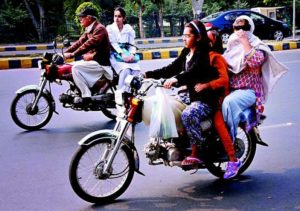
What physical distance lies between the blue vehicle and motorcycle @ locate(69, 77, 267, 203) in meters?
15.7

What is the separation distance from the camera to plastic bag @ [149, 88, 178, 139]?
12.5 ft

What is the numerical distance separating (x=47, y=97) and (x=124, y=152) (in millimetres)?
3051

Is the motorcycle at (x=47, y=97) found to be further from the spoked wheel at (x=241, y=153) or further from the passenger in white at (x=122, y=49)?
the spoked wheel at (x=241, y=153)

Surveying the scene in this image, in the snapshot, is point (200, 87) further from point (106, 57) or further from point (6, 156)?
point (106, 57)

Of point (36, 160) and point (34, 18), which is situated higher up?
point (34, 18)

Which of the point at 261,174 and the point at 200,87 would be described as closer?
the point at 200,87

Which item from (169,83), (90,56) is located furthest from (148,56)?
(169,83)

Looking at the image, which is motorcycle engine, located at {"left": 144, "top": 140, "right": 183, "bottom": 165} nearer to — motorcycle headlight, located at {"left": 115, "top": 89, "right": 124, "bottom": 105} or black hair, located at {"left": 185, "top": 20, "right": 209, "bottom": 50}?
motorcycle headlight, located at {"left": 115, "top": 89, "right": 124, "bottom": 105}

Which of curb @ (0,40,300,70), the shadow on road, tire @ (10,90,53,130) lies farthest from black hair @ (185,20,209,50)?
curb @ (0,40,300,70)

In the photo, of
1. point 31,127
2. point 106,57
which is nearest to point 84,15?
point 106,57

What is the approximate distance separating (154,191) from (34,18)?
79.4 ft

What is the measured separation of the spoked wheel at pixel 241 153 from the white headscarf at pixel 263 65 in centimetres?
44

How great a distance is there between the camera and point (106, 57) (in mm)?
6852

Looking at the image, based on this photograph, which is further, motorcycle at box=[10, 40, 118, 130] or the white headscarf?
motorcycle at box=[10, 40, 118, 130]
